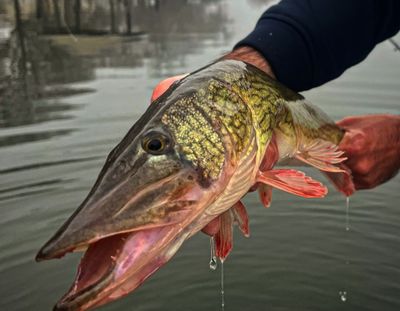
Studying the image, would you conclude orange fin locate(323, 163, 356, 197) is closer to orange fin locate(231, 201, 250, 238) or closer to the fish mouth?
orange fin locate(231, 201, 250, 238)

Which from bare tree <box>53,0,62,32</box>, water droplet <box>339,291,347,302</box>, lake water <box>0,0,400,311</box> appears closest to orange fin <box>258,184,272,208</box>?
lake water <box>0,0,400,311</box>

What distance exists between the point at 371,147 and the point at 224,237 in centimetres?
88

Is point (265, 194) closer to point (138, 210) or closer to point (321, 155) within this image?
point (321, 155)

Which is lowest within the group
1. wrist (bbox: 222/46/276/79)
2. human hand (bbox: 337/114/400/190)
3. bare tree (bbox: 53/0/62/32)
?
bare tree (bbox: 53/0/62/32)

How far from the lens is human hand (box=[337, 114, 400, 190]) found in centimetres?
241

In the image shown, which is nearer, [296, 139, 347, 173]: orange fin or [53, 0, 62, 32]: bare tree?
[296, 139, 347, 173]: orange fin

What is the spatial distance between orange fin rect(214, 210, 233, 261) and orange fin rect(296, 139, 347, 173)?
440 mm

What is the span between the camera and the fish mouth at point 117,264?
1387 mm

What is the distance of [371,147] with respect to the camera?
2404 mm

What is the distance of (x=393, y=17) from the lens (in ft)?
8.53

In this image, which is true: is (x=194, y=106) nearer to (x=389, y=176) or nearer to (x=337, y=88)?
(x=389, y=176)

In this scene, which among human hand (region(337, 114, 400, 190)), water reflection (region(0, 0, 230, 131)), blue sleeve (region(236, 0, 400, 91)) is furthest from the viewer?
water reflection (region(0, 0, 230, 131))

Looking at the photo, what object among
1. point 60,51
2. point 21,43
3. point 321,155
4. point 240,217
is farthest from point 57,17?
point 240,217

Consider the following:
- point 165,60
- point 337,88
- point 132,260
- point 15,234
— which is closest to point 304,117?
point 132,260
